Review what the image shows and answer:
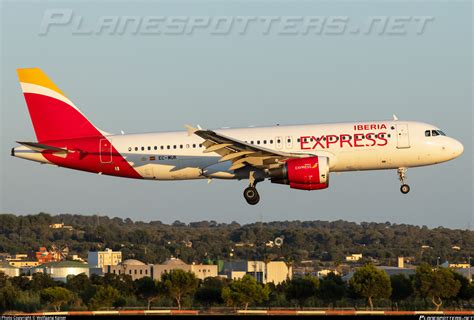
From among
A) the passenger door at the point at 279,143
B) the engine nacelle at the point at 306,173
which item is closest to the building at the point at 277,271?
the passenger door at the point at 279,143

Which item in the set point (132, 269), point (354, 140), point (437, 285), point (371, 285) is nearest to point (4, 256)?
point (132, 269)

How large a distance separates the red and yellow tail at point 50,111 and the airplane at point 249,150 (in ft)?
0.22

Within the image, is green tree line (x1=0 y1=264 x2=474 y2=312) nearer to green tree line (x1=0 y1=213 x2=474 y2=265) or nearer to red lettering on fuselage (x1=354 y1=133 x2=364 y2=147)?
red lettering on fuselage (x1=354 y1=133 x2=364 y2=147)

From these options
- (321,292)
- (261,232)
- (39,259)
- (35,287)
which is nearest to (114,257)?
(39,259)

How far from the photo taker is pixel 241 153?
53.3 m

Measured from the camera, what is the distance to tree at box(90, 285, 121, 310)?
80688 millimetres

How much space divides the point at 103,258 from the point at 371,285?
74432 millimetres

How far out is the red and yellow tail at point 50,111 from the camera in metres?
57.3

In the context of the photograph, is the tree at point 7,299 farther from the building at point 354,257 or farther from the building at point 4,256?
the building at point 354,257

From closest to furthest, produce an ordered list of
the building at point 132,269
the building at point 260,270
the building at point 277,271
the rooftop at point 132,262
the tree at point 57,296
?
the tree at point 57,296, the building at point 277,271, the building at point 260,270, the building at point 132,269, the rooftop at point 132,262

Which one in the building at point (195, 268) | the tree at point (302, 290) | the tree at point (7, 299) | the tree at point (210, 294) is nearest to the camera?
the tree at point (7, 299)

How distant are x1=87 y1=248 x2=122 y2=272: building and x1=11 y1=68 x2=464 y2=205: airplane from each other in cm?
9223

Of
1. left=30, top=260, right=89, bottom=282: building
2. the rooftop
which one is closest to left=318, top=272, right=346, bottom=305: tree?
left=30, top=260, right=89, bottom=282: building

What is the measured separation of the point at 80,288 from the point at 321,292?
23102 millimetres
